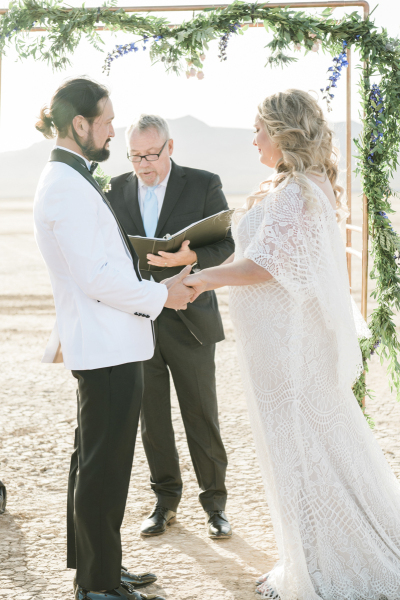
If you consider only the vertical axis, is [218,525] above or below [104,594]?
below

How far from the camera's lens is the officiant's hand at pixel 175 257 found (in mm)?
3396

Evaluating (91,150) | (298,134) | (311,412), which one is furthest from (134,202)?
(311,412)

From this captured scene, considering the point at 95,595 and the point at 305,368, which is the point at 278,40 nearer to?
the point at 305,368

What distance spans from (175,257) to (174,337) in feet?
1.54

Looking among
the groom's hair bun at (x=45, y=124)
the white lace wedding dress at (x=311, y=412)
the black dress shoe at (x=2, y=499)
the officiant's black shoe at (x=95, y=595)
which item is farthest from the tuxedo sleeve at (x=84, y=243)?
the black dress shoe at (x=2, y=499)

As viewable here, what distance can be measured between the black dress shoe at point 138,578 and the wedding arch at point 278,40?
196cm

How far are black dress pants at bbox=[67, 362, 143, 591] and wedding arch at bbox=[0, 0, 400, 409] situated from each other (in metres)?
2.10

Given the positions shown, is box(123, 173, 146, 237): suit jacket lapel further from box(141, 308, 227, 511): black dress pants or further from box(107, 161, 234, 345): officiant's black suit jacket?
box(141, 308, 227, 511): black dress pants

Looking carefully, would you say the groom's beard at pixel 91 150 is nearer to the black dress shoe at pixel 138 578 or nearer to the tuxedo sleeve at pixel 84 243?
the tuxedo sleeve at pixel 84 243

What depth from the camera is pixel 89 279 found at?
2463mm

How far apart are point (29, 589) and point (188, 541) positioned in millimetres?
890

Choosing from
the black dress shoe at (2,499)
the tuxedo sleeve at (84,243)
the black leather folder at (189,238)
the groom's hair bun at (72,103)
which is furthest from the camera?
the black dress shoe at (2,499)

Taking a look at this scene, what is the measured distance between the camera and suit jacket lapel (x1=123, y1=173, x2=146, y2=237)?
146 inches

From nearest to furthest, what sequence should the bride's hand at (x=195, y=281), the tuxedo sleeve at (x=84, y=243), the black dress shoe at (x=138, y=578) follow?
1. the tuxedo sleeve at (x=84, y=243)
2. the bride's hand at (x=195, y=281)
3. the black dress shoe at (x=138, y=578)
